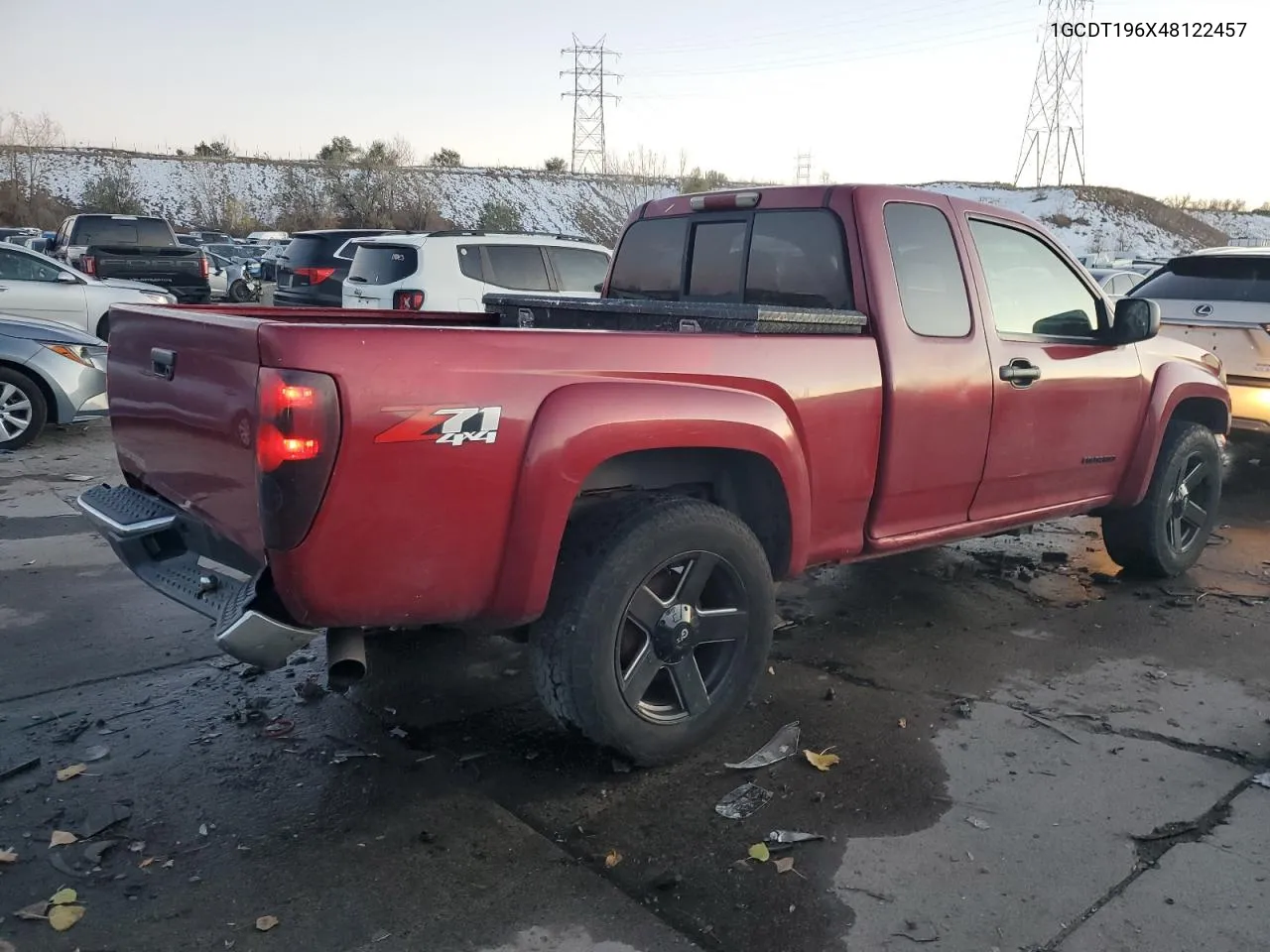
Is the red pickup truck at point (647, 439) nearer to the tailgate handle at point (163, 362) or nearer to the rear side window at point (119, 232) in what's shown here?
the tailgate handle at point (163, 362)

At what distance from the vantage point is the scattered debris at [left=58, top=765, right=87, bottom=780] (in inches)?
134

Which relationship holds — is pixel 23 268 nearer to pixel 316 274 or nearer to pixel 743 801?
pixel 316 274

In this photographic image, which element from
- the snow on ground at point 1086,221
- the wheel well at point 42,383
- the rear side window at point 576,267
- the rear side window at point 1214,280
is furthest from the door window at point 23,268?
the snow on ground at point 1086,221

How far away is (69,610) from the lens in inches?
194

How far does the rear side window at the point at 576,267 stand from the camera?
1141 cm

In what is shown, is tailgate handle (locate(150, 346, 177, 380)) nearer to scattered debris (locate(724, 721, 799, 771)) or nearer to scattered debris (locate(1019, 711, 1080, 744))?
scattered debris (locate(724, 721, 799, 771))

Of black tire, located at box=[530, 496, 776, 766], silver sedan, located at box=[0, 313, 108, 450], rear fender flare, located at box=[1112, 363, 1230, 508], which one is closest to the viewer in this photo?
black tire, located at box=[530, 496, 776, 766]

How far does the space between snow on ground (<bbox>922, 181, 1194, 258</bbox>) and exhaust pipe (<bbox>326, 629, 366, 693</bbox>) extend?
62.3 meters

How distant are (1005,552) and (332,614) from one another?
15.5 feet

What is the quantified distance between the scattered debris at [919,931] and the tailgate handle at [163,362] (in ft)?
8.77

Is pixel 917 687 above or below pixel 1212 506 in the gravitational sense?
below

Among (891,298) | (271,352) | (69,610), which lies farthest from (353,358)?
(69,610)

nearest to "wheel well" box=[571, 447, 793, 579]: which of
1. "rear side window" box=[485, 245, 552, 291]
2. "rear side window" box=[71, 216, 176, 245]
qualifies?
"rear side window" box=[485, 245, 552, 291]

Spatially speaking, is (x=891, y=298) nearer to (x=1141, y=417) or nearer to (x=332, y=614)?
(x=1141, y=417)
